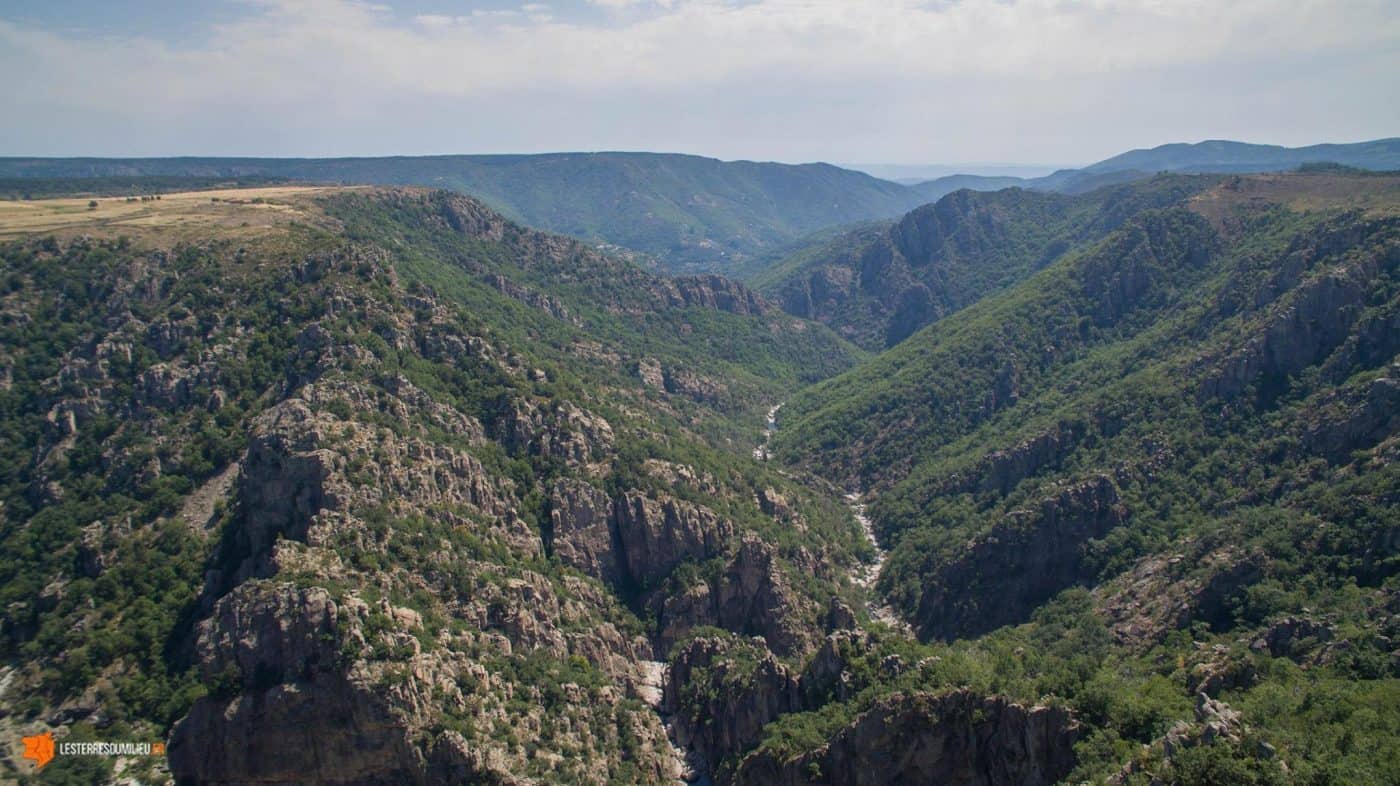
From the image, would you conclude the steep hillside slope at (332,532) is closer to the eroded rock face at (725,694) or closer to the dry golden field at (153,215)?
the dry golden field at (153,215)

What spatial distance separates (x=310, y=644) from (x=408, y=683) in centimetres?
1013

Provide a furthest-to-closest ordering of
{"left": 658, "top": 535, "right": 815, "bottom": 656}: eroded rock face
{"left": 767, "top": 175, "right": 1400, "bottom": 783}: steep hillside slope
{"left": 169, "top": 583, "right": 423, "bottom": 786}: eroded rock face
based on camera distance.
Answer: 1. {"left": 658, "top": 535, "right": 815, "bottom": 656}: eroded rock face
2. {"left": 169, "top": 583, "right": 423, "bottom": 786}: eroded rock face
3. {"left": 767, "top": 175, "right": 1400, "bottom": 783}: steep hillside slope

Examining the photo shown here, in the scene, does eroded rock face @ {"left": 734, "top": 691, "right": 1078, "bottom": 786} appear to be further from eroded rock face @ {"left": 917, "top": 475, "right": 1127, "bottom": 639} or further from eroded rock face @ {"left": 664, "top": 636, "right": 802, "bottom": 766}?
eroded rock face @ {"left": 917, "top": 475, "right": 1127, "bottom": 639}

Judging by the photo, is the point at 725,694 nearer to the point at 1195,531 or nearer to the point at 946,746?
the point at 946,746

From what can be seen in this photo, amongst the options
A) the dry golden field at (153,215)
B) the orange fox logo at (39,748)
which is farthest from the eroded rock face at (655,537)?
the dry golden field at (153,215)

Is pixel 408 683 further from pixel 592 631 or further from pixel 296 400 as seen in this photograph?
pixel 296 400

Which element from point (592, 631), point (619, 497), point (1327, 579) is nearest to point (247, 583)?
point (592, 631)

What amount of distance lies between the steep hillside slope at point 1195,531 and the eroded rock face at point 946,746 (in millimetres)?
1002

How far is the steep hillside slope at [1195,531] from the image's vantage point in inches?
2571

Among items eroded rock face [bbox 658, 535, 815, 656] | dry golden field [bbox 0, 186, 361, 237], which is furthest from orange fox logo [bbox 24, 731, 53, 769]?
dry golden field [bbox 0, 186, 361, 237]

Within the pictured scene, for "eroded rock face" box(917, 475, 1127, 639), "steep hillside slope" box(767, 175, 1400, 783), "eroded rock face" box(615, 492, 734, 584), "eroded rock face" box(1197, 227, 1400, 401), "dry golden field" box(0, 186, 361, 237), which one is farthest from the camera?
"dry golden field" box(0, 186, 361, 237)

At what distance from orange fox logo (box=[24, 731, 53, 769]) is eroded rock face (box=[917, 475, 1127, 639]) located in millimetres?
108140

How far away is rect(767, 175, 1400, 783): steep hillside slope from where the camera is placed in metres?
65.3

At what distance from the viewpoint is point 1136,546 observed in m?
122
